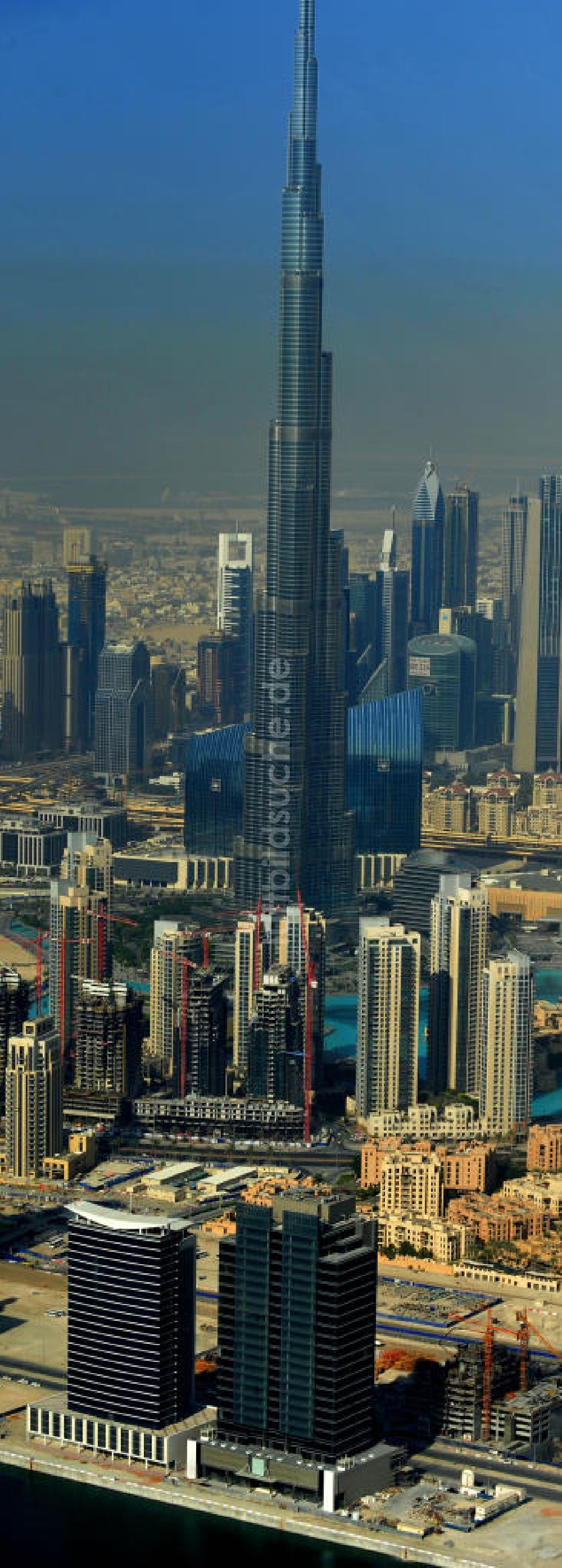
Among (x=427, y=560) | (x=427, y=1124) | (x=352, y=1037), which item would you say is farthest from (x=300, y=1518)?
(x=427, y=560)

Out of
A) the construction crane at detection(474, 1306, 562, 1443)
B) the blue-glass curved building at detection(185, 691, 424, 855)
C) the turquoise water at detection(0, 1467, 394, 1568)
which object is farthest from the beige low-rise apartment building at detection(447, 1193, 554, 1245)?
the blue-glass curved building at detection(185, 691, 424, 855)

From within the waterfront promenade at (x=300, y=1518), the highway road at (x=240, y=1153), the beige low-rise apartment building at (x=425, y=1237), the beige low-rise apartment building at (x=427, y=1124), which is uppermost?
the beige low-rise apartment building at (x=427, y=1124)

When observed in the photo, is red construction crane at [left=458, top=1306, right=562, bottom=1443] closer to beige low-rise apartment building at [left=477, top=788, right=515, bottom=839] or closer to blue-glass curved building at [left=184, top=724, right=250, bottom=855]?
blue-glass curved building at [left=184, top=724, right=250, bottom=855]

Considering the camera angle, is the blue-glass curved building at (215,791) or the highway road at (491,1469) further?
the blue-glass curved building at (215,791)

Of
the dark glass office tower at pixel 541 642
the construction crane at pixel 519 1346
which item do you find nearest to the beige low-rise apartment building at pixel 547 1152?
the construction crane at pixel 519 1346

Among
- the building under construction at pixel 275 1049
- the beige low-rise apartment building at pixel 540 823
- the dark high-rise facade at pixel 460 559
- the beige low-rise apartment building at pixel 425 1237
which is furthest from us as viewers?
the dark high-rise facade at pixel 460 559

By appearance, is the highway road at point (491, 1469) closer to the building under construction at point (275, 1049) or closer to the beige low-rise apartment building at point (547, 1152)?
the beige low-rise apartment building at point (547, 1152)

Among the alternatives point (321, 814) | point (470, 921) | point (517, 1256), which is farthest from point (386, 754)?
point (517, 1256)
